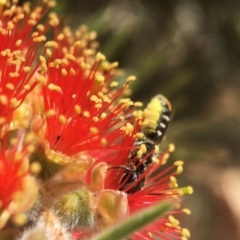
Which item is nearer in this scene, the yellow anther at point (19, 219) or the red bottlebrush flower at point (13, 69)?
the yellow anther at point (19, 219)

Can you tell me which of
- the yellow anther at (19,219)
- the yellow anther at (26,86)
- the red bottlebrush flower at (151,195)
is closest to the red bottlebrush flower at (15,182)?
the yellow anther at (19,219)

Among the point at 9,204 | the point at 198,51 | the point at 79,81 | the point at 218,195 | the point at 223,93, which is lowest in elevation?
the point at 218,195

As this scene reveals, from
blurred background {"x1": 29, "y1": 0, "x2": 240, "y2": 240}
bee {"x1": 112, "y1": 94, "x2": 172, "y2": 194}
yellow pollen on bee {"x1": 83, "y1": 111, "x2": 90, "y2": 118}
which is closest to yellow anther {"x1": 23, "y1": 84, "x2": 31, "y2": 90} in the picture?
yellow pollen on bee {"x1": 83, "y1": 111, "x2": 90, "y2": 118}

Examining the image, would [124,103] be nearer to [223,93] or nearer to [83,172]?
[83,172]

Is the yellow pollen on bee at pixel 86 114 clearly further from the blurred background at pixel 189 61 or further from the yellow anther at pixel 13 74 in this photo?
the blurred background at pixel 189 61

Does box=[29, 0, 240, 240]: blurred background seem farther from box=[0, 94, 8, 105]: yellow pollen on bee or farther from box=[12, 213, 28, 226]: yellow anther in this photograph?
box=[12, 213, 28, 226]: yellow anther

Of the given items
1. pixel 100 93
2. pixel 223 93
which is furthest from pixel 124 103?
pixel 223 93
